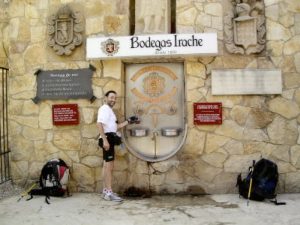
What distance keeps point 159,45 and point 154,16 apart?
1.85 ft

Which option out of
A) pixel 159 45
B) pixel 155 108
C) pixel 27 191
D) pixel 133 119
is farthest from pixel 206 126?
pixel 27 191

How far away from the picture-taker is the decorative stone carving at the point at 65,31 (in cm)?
621

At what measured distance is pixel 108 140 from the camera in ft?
18.4

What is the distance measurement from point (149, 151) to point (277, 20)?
299 centimetres

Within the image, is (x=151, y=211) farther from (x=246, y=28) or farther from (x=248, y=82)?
(x=246, y=28)

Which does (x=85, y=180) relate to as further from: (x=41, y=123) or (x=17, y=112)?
(x=17, y=112)

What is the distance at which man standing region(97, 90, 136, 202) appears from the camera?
18.2 feet

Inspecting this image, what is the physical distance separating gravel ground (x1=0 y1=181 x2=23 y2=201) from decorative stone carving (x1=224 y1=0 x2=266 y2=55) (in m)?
4.20

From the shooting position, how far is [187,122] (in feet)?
19.7

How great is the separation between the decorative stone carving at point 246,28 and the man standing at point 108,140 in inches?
83.9

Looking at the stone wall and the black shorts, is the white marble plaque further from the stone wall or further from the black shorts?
the black shorts

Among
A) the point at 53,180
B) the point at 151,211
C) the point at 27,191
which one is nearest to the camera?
the point at 151,211

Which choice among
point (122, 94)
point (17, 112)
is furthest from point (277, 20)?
point (17, 112)

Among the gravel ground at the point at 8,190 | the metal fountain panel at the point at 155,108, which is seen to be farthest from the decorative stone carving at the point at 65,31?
the gravel ground at the point at 8,190
